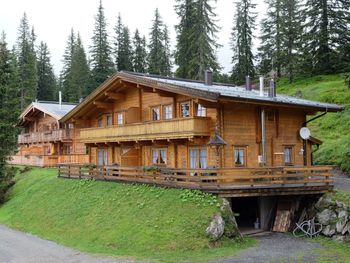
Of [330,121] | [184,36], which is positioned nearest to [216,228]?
[330,121]

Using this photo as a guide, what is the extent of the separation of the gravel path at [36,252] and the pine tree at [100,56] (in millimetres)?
47548

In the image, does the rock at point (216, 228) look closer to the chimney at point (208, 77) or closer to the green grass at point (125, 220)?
the green grass at point (125, 220)

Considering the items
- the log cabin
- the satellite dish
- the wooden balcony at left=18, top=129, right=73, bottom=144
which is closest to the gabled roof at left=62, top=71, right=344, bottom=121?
the log cabin

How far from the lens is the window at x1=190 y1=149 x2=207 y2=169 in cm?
2328

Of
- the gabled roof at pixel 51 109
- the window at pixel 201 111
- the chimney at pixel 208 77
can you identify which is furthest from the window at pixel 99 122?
the gabled roof at pixel 51 109

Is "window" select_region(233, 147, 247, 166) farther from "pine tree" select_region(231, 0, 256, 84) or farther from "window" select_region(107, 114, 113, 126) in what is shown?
"pine tree" select_region(231, 0, 256, 84)

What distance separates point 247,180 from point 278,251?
434 cm

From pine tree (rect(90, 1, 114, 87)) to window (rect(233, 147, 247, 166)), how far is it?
4727cm

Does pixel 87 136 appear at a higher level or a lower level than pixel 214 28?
lower

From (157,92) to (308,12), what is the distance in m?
36.3

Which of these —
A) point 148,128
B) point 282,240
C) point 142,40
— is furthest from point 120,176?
point 142,40

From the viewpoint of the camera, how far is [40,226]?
23203 mm

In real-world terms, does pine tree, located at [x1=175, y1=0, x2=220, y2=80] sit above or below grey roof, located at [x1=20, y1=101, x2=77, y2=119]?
above

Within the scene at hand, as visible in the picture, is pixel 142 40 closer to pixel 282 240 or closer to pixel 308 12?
pixel 308 12
